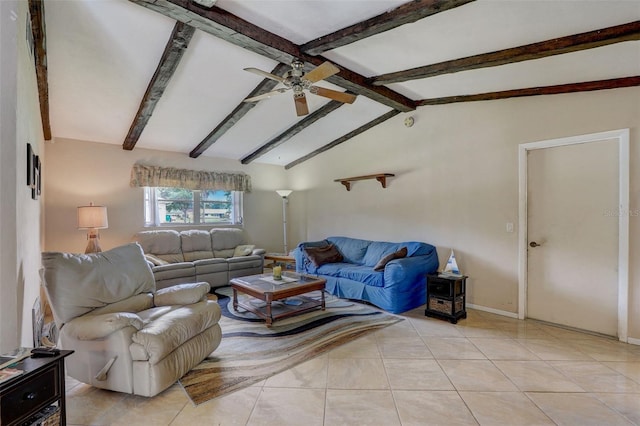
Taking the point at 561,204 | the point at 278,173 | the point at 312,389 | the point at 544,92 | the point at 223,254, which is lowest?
the point at 312,389

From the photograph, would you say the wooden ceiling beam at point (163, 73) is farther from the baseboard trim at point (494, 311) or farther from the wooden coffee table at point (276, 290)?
the baseboard trim at point (494, 311)

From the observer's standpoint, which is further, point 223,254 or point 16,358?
point 223,254

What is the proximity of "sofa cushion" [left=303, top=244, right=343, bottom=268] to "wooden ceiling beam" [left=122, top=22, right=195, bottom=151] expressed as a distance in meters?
2.90

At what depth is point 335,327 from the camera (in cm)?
335

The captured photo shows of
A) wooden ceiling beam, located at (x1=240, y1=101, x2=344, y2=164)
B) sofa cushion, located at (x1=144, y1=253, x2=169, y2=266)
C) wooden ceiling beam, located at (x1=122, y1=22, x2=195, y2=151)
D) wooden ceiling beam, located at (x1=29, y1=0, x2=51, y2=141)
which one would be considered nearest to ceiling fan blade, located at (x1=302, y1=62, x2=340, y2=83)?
wooden ceiling beam, located at (x1=122, y1=22, x2=195, y2=151)

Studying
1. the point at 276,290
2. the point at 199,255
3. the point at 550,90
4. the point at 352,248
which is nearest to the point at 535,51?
the point at 550,90

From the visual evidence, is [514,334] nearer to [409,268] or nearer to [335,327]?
[409,268]

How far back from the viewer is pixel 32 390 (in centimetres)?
142

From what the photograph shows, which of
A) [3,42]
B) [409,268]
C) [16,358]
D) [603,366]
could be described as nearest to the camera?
[16,358]

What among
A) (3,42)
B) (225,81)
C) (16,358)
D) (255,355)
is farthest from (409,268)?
(3,42)

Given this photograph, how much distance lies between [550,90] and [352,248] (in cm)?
327

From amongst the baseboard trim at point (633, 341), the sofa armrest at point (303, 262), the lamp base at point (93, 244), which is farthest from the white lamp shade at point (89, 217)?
the baseboard trim at point (633, 341)

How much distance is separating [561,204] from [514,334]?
4.84 ft

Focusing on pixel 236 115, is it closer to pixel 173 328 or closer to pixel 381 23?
pixel 381 23
